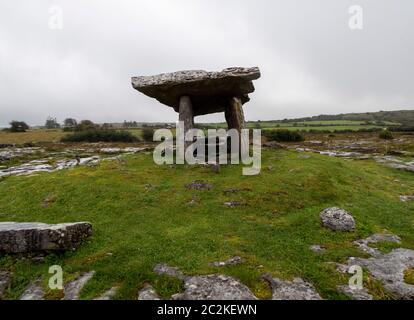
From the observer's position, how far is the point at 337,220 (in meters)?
13.2

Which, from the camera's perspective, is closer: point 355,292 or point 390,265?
point 355,292

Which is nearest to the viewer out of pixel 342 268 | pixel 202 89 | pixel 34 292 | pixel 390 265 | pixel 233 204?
pixel 34 292

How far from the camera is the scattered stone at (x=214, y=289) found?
855cm

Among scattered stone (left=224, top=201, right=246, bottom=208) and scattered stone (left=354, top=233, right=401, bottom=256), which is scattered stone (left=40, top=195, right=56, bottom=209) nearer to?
scattered stone (left=224, top=201, right=246, bottom=208)

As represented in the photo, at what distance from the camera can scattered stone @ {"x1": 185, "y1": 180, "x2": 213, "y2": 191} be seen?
59.7ft

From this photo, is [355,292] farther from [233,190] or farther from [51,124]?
[51,124]

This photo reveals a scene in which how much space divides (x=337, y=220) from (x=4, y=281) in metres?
12.0

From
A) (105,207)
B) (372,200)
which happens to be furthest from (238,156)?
(105,207)

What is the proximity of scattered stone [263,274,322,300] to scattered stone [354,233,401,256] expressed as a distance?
3.57 metres

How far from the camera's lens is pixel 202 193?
17516 millimetres

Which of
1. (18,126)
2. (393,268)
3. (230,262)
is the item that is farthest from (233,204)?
(18,126)
